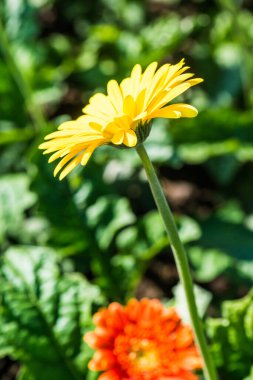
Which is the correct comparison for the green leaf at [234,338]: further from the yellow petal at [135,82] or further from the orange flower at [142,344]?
the yellow petal at [135,82]

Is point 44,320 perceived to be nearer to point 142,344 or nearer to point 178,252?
point 142,344

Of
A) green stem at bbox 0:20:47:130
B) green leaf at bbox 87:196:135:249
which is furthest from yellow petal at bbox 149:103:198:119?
green stem at bbox 0:20:47:130

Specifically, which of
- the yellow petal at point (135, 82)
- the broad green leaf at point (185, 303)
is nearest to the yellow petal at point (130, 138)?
the yellow petal at point (135, 82)

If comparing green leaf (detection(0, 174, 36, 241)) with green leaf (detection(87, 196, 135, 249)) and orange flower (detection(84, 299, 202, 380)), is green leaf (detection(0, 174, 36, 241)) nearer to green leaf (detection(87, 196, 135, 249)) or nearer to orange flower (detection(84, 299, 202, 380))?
green leaf (detection(87, 196, 135, 249))

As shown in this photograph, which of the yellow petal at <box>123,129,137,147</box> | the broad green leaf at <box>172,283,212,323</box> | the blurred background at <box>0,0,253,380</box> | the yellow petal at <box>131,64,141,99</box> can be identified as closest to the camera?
the yellow petal at <box>123,129,137,147</box>

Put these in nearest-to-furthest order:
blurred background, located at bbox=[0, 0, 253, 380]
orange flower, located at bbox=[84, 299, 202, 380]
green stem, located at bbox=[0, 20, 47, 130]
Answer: orange flower, located at bbox=[84, 299, 202, 380], blurred background, located at bbox=[0, 0, 253, 380], green stem, located at bbox=[0, 20, 47, 130]

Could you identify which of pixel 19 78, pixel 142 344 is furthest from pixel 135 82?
pixel 19 78
